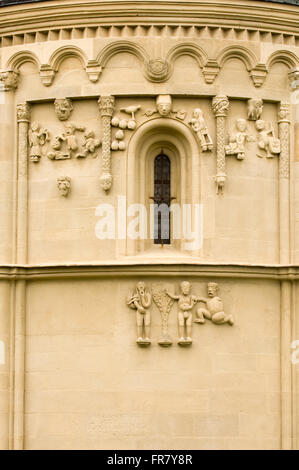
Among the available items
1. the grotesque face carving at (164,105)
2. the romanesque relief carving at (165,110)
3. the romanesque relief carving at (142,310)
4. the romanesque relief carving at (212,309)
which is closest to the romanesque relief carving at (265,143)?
the romanesque relief carving at (165,110)

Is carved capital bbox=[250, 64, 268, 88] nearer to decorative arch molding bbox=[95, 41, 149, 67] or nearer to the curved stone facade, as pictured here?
the curved stone facade

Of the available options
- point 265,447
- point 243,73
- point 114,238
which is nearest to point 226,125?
point 243,73

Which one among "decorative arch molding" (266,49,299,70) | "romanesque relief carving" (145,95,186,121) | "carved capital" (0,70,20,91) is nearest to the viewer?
"romanesque relief carving" (145,95,186,121)

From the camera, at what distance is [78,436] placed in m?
32.3

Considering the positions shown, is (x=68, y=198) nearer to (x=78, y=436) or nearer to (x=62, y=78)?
(x=62, y=78)

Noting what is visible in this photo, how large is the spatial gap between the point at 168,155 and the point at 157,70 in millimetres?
1789

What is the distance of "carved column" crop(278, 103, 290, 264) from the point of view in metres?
33.0

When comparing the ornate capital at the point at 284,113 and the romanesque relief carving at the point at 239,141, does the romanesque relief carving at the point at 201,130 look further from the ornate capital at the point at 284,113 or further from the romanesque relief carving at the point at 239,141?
the ornate capital at the point at 284,113

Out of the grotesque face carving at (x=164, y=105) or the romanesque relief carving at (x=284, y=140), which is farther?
the romanesque relief carving at (x=284, y=140)

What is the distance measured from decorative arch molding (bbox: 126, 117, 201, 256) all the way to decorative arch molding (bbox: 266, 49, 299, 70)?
2.25m

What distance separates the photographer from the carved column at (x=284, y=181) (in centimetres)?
3300

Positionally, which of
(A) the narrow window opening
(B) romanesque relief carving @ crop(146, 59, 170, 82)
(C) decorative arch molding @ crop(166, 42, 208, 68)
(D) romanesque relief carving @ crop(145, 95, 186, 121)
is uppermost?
(C) decorative arch molding @ crop(166, 42, 208, 68)

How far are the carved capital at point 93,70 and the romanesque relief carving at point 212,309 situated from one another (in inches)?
185

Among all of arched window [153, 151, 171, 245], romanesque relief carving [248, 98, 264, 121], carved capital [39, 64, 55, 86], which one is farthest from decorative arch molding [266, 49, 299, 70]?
carved capital [39, 64, 55, 86]
